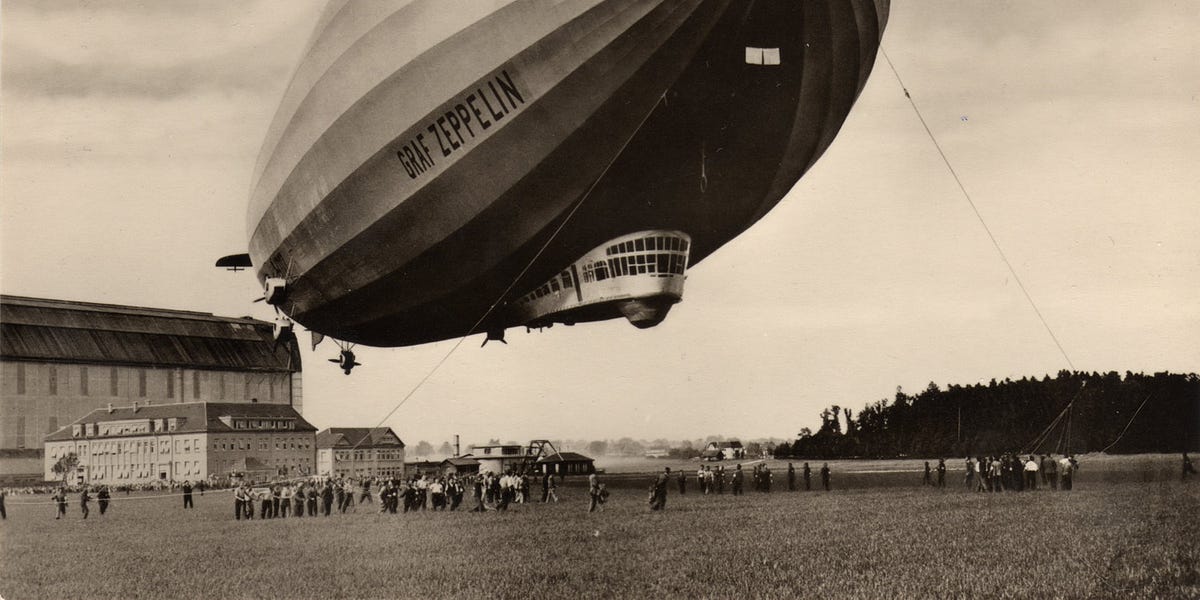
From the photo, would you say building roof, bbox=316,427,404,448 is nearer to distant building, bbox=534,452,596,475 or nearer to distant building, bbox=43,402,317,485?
distant building, bbox=43,402,317,485

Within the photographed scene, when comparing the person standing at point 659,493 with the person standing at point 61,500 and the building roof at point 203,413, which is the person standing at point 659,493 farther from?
the person standing at point 61,500

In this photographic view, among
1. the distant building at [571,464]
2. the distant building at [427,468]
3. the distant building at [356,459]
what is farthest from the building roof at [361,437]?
the distant building at [571,464]

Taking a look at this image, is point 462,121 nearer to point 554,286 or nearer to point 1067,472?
point 554,286

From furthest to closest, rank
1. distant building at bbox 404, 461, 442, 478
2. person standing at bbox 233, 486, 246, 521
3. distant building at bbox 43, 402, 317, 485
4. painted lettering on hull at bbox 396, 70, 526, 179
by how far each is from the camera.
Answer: distant building at bbox 404, 461, 442, 478 → person standing at bbox 233, 486, 246, 521 → distant building at bbox 43, 402, 317, 485 → painted lettering on hull at bbox 396, 70, 526, 179

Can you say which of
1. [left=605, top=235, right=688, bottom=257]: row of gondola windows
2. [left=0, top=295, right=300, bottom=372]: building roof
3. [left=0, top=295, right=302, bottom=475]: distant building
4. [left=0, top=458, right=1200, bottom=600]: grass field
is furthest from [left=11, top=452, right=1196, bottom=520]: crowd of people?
[left=605, top=235, right=688, bottom=257]: row of gondola windows

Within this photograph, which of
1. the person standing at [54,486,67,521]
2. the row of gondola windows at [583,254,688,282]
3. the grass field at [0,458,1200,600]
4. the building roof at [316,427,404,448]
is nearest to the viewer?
the grass field at [0,458,1200,600]

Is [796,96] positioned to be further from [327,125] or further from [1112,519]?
[1112,519]

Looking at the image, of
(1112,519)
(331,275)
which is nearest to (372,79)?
(331,275)
